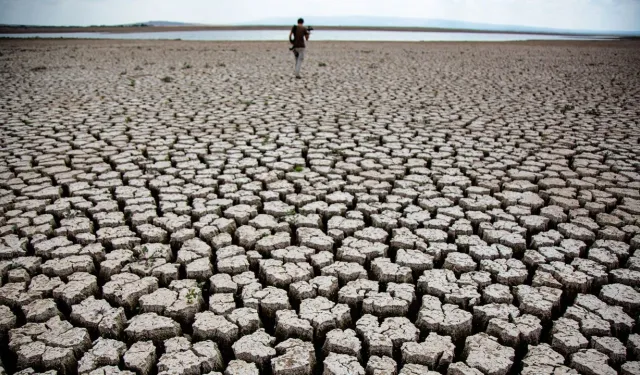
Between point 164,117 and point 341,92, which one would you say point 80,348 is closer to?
point 164,117

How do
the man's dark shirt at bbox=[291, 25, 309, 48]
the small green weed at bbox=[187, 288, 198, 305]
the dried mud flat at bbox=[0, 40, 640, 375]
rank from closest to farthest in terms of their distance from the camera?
the dried mud flat at bbox=[0, 40, 640, 375] → the small green weed at bbox=[187, 288, 198, 305] → the man's dark shirt at bbox=[291, 25, 309, 48]

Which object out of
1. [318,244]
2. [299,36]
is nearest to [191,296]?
[318,244]

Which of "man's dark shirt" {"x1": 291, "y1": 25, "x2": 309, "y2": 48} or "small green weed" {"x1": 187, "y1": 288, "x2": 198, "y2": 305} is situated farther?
"man's dark shirt" {"x1": 291, "y1": 25, "x2": 309, "y2": 48}

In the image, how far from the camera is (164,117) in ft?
19.9

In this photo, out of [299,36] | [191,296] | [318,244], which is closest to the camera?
[191,296]

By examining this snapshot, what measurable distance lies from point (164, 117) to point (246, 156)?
226 centimetres

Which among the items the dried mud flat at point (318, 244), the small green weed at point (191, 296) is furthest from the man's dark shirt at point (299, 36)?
the small green weed at point (191, 296)

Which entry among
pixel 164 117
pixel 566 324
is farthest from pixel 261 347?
pixel 164 117

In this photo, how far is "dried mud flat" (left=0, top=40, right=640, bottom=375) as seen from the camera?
1922mm

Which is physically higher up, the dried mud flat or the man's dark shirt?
the man's dark shirt

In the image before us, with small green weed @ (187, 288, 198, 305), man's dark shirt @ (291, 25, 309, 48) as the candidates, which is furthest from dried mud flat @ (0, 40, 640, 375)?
man's dark shirt @ (291, 25, 309, 48)

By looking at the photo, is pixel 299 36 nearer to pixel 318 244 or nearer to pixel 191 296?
pixel 318 244

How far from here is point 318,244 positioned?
2.74 meters

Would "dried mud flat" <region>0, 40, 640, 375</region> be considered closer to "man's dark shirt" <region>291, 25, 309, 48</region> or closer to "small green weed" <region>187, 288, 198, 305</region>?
"small green weed" <region>187, 288, 198, 305</region>
